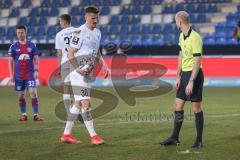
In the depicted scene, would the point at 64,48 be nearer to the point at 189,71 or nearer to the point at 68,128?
the point at 68,128

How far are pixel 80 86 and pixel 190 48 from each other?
6.28ft

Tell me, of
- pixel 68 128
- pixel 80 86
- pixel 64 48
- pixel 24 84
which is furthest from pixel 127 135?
pixel 24 84

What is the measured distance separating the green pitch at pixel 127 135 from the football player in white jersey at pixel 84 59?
0.34 m

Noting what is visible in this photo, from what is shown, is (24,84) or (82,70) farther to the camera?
(24,84)

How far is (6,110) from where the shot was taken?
16.9m

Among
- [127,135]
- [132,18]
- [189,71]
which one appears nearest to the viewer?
[189,71]

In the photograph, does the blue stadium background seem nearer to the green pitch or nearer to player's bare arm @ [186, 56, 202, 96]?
the green pitch

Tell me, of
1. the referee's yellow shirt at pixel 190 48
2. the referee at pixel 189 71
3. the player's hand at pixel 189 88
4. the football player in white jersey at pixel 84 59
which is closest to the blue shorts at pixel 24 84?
the football player in white jersey at pixel 84 59

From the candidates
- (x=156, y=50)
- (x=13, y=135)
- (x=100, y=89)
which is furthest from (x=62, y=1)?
(x=13, y=135)

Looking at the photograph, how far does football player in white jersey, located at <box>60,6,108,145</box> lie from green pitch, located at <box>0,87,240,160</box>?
1.12ft

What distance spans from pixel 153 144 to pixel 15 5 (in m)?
28.0

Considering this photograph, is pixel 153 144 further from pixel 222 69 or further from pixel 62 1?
pixel 62 1

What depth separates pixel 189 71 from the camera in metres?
9.97

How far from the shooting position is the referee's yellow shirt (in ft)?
31.8
